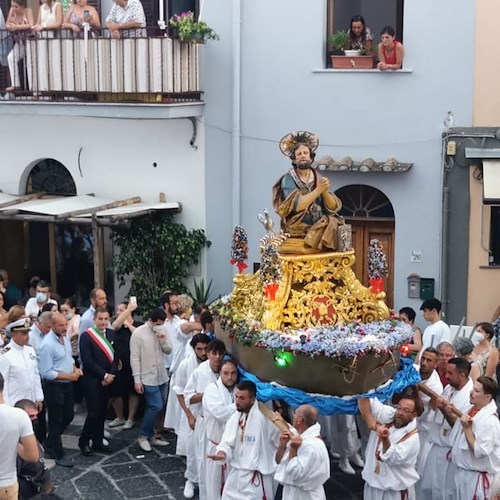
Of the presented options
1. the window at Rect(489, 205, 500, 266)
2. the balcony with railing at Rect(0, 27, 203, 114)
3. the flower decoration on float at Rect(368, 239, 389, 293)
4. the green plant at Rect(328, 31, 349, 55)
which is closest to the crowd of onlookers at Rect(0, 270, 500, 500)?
the flower decoration on float at Rect(368, 239, 389, 293)

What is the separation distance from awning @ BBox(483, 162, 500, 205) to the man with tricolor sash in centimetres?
564

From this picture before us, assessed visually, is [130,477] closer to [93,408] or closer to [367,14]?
[93,408]

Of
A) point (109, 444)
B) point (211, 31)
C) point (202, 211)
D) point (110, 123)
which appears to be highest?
point (211, 31)

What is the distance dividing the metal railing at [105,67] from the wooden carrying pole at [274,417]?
6953 millimetres

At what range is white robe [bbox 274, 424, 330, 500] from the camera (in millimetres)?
9773

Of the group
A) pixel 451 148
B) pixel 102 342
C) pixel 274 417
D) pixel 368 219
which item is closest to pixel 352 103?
pixel 451 148

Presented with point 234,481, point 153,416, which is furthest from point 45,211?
point 234,481

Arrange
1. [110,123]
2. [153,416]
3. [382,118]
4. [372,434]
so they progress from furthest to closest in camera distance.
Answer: [110,123]
[382,118]
[153,416]
[372,434]

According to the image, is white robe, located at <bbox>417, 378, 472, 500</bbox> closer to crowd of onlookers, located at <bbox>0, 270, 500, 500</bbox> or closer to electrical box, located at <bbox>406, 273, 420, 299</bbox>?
crowd of onlookers, located at <bbox>0, 270, 500, 500</bbox>

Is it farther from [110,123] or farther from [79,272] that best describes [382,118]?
[79,272]

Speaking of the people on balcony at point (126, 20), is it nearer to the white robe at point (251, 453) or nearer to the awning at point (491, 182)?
the awning at point (491, 182)

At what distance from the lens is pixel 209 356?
37.2 ft

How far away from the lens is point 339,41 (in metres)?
16.2

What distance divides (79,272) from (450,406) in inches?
363
